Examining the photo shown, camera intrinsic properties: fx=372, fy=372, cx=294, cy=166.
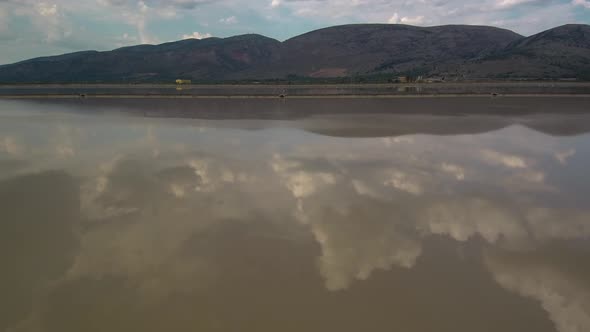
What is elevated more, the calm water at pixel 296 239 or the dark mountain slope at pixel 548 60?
the dark mountain slope at pixel 548 60

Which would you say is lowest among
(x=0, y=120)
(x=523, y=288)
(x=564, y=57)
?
(x=523, y=288)

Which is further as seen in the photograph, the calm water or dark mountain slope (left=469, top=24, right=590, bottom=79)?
dark mountain slope (left=469, top=24, right=590, bottom=79)

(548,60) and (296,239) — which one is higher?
(548,60)

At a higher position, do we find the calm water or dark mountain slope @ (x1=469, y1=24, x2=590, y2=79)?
dark mountain slope @ (x1=469, y1=24, x2=590, y2=79)

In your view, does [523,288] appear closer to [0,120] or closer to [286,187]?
[286,187]

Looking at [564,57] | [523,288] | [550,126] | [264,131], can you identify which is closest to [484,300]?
[523,288]

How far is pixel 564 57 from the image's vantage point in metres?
139

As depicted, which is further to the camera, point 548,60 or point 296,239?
point 548,60

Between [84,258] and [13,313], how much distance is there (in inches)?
72.8

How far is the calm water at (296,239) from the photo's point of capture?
654cm

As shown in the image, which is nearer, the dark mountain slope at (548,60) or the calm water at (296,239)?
the calm water at (296,239)

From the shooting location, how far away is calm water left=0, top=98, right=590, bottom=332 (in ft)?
21.5

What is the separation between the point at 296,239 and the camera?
920cm

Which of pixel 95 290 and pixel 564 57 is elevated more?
pixel 564 57
